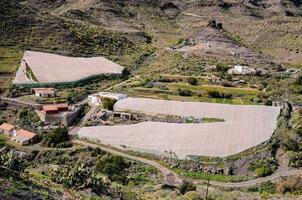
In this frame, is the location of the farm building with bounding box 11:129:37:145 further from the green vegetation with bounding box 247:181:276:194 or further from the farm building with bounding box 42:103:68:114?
the green vegetation with bounding box 247:181:276:194

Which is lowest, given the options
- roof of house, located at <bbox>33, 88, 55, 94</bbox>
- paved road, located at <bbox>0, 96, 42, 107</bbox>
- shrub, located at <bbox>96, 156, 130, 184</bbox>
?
shrub, located at <bbox>96, 156, 130, 184</bbox>

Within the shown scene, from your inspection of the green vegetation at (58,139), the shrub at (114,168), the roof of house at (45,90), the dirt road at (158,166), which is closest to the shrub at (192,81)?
the roof of house at (45,90)

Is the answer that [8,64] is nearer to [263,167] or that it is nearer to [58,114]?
[58,114]

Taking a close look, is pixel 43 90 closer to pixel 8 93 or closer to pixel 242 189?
pixel 8 93

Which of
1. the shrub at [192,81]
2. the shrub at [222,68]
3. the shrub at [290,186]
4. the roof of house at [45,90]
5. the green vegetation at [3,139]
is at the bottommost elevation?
the green vegetation at [3,139]

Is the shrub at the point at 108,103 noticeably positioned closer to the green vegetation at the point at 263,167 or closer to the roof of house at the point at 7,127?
the roof of house at the point at 7,127

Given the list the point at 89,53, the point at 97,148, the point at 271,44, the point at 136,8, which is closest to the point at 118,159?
the point at 97,148

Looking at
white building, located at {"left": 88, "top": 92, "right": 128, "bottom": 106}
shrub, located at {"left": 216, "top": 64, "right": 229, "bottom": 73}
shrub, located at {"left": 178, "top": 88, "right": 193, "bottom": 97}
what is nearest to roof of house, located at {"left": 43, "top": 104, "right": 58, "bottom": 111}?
white building, located at {"left": 88, "top": 92, "right": 128, "bottom": 106}
